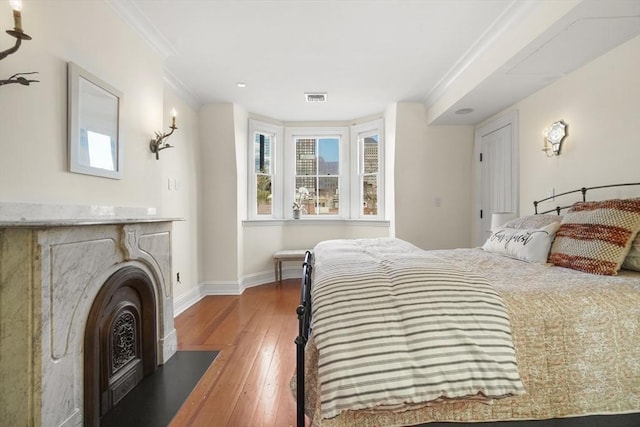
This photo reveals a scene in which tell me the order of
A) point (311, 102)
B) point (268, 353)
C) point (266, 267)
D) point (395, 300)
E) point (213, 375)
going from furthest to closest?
point (266, 267) → point (311, 102) → point (268, 353) → point (213, 375) → point (395, 300)

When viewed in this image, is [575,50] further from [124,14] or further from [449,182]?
[124,14]

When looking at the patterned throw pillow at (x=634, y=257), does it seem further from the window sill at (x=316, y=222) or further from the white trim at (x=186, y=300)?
the white trim at (x=186, y=300)

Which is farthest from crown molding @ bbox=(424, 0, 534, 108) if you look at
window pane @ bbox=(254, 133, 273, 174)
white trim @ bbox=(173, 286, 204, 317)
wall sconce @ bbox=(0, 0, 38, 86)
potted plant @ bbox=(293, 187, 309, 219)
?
white trim @ bbox=(173, 286, 204, 317)

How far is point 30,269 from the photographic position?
118cm

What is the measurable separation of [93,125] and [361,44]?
2.11m

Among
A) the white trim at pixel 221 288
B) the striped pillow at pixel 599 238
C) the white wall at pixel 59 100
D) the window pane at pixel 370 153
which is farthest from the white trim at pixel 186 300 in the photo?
the striped pillow at pixel 599 238

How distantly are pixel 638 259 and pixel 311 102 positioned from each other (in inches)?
136

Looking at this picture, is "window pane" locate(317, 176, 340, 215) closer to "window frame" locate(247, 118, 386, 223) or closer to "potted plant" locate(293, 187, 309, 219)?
"window frame" locate(247, 118, 386, 223)

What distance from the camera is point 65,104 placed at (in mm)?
1649

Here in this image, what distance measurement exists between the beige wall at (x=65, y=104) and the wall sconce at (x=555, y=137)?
3.50 meters

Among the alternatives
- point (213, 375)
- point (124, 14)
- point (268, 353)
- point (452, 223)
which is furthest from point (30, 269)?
point (452, 223)

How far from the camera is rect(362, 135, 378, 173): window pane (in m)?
4.71

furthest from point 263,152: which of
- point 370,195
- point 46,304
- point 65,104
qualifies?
point 46,304

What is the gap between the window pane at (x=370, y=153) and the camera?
471 cm
